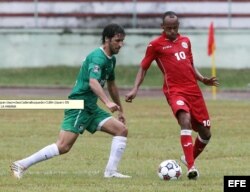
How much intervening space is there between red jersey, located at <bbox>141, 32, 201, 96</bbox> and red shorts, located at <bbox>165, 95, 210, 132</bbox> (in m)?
0.08

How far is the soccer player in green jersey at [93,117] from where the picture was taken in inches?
501

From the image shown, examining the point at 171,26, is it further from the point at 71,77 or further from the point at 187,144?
the point at 71,77

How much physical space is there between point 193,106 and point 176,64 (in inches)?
23.2

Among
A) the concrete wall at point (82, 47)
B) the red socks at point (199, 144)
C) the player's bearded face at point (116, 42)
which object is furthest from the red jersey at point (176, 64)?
the concrete wall at point (82, 47)

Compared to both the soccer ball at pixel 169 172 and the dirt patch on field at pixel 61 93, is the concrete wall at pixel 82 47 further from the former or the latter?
the soccer ball at pixel 169 172

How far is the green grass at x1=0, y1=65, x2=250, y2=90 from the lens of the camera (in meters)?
35.3

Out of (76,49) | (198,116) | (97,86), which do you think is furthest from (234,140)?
(76,49)

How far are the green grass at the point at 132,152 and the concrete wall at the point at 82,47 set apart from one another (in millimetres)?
10745

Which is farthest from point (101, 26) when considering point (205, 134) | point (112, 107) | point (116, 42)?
point (112, 107)

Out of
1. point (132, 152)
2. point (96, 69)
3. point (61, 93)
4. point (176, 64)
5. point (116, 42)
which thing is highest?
point (116, 42)

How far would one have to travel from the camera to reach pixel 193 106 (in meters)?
13.3

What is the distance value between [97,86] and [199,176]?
1781 mm

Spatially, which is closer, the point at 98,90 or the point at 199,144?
the point at 98,90

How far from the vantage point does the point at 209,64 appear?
122ft
